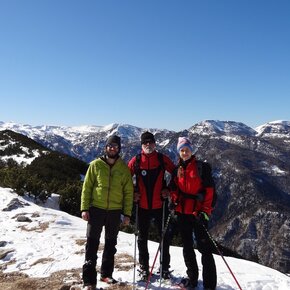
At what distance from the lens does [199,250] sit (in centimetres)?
719

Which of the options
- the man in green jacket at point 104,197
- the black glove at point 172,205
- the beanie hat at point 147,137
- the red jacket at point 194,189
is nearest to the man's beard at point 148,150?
the beanie hat at point 147,137

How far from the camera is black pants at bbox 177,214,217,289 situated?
7109 millimetres

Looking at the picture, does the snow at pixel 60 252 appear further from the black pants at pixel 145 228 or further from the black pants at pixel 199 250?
the black pants at pixel 145 228

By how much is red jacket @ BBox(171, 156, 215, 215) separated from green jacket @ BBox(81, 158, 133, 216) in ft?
3.35

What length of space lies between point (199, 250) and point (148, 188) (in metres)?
1.54

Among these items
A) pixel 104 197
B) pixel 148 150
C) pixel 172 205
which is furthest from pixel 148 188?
pixel 104 197

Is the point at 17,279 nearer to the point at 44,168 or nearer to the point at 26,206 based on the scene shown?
the point at 26,206

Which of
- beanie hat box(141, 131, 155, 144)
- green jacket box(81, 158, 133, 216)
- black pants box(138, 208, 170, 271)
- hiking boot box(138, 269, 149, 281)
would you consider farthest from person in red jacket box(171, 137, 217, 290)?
green jacket box(81, 158, 133, 216)

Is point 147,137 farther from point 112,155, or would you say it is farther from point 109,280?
point 109,280

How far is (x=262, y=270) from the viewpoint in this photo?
29.7 feet

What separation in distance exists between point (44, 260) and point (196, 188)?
513 cm

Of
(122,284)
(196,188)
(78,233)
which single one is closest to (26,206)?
(78,233)

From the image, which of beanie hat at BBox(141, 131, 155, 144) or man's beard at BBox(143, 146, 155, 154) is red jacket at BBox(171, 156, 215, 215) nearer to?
man's beard at BBox(143, 146, 155, 154)

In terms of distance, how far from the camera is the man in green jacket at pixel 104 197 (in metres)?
7.38
